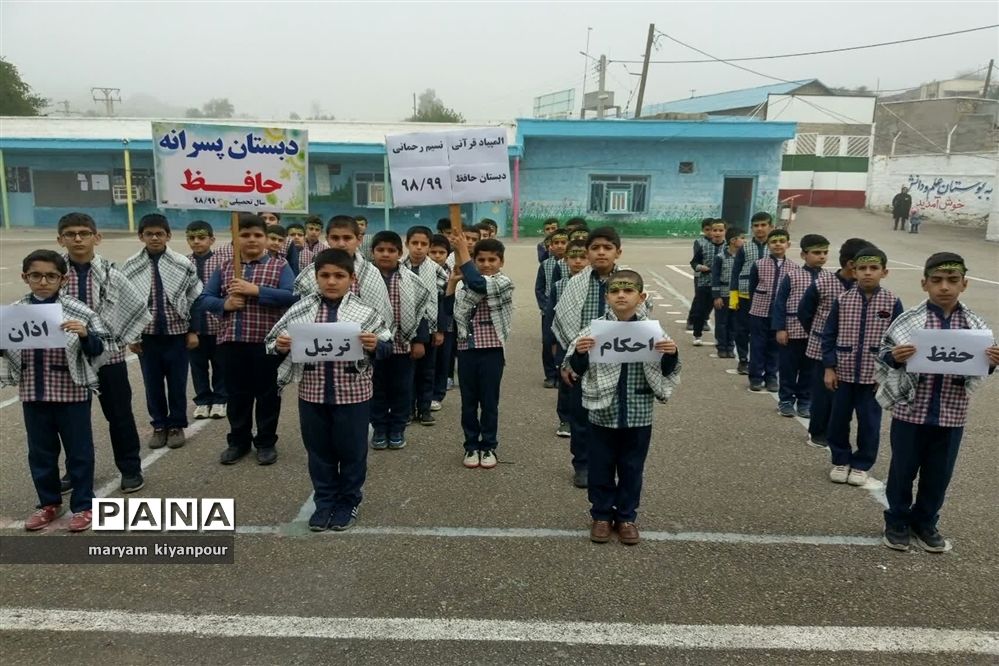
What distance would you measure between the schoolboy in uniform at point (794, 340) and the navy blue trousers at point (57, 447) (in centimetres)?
577

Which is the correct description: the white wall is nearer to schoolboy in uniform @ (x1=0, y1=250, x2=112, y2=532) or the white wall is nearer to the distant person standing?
the distant person standing

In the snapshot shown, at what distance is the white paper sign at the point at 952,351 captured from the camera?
386 cm

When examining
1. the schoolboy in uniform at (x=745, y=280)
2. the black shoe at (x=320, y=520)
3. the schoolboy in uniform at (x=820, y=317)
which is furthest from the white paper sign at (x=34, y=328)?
the schoolboy in uniform at (x=745, y=280)

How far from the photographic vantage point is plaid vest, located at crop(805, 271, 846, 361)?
19.3 ft

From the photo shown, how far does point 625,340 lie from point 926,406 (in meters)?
1.75

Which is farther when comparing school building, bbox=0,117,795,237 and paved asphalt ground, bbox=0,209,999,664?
school building, bbox=0,117,795,237

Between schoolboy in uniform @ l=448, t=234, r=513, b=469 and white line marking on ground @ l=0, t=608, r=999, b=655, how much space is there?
2.12m

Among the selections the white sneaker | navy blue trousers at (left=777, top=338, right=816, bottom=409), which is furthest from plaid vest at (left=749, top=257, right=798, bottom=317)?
the white sneaker

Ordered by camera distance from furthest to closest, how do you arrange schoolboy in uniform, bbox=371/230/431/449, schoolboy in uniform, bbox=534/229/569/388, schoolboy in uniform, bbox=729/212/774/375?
schoolboy in uniform, bbox=729/212/774/375 → schoolboy in uniform, bbox=534/229/569/388 → schoolboy in uniform, bbox=371/230/431/449

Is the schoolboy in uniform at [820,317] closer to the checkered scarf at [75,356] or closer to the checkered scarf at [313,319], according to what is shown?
the checkered scarf at [313,319]

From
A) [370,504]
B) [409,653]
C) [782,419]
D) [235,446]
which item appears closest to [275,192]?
[235,446]

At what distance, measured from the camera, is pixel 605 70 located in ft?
121

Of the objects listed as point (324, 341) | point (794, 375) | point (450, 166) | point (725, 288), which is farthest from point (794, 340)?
point (324, 341)

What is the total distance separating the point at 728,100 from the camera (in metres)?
43.8
